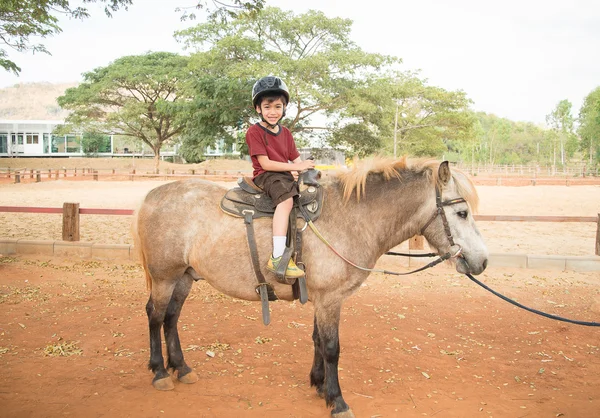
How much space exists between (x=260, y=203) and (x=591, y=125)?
5507 centimetres

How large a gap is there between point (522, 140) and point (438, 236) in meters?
82.1

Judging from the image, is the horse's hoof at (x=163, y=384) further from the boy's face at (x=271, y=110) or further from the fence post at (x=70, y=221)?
the fence post at (x=70, y=221)

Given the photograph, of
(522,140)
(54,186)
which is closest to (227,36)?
(54,186)

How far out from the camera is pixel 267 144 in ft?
11.8

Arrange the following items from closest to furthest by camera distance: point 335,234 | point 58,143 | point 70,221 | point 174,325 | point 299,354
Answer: point 335,234 → point 174,325 → point 299,354 → point 70,221 → point 58,143

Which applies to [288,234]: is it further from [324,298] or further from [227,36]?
[227,36]

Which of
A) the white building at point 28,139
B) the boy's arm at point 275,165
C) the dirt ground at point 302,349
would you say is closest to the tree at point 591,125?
the dirt ground at point 302,349

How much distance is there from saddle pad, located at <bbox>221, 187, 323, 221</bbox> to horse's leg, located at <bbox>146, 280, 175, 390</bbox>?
1063mm

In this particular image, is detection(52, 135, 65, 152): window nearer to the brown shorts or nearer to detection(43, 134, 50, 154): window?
detection(43, 134, 50, 154): window

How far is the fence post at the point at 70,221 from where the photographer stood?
29.4ft

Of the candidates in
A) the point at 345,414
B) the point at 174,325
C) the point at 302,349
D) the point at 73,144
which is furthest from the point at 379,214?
the point at 73,144

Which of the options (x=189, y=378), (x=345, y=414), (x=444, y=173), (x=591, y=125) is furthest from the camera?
(x=591, y=125)

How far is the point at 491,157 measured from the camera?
64.4 metres

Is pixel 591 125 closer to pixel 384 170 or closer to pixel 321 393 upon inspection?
pixel 384 170
